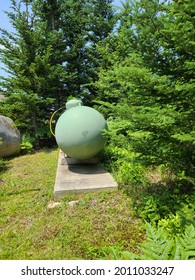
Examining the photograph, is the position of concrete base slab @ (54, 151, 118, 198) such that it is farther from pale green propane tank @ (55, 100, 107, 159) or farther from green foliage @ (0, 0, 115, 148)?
green foliage @ (0, 0, 115, 148)

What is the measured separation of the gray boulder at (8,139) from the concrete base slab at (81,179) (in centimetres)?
314

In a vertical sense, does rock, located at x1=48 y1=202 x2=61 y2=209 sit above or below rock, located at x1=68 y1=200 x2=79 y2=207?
below

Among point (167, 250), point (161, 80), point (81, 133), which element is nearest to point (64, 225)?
point (167, 250)

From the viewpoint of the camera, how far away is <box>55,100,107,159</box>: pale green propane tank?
5.46 metres

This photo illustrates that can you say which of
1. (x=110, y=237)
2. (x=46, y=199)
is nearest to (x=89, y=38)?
(x=46, y=199)

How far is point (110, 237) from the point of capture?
3.34m

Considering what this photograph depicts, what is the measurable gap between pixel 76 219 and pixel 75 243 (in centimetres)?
60

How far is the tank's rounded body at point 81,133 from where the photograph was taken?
5.46 meters

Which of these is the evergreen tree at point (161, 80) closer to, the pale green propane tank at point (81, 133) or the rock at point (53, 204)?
the rock at point (53, 204)

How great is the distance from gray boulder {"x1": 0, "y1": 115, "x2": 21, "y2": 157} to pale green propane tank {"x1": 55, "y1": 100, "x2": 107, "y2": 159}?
3.46 meters

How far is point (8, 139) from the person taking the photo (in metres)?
8.63

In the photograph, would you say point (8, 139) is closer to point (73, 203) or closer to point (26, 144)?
point (26, 144)

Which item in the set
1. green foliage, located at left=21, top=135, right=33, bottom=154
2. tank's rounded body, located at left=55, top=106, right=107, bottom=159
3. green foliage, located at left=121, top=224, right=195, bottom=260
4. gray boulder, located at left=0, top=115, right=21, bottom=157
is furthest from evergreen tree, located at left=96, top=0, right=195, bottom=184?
green foliage, located at left=21, top=135, right=33, bottom=154

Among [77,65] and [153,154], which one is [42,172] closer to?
[153,154]
